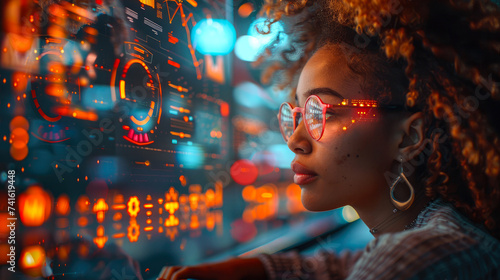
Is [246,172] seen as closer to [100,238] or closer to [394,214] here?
[394,214]

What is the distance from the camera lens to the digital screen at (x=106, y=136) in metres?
0.50

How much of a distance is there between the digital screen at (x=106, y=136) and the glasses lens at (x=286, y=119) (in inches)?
7.6

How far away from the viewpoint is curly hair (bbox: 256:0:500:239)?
0.68m

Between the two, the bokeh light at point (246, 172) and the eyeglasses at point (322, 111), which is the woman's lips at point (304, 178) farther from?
the bokeh light at point (246, 172)

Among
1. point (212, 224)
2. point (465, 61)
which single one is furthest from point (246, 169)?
point (465, 61)

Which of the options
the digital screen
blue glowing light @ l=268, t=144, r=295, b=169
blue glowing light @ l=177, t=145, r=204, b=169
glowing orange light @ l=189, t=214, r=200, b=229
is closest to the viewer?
the digital screen

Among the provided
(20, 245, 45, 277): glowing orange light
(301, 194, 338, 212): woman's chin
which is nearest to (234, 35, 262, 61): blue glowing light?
(301, 194, 338, 212): woman's chin

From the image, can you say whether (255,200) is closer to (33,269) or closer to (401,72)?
(401,72)

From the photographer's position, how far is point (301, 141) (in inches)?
29.8

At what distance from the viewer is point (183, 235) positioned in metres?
0.89

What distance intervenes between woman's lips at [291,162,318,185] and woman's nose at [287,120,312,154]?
3 cm

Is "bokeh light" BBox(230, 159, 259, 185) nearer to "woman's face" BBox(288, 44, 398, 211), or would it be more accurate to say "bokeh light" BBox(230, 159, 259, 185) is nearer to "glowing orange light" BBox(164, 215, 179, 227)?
"glowing orange light" BBox(164, 215, 179, 227)

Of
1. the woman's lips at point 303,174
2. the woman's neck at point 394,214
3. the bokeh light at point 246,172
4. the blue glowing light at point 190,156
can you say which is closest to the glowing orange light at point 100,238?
the blue glowing light at point 190,156

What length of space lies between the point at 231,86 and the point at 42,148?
716mm
